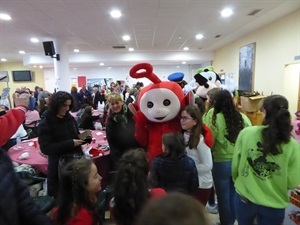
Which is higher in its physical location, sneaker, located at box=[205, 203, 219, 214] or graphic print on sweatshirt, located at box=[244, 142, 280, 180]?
graphic print on sweatshirt, located at box=[244, 142, 280, 180]

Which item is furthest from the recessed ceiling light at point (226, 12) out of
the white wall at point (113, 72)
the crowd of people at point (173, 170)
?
the white wall at point (113, 72)

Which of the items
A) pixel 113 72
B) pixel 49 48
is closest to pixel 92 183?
pixel 49 48

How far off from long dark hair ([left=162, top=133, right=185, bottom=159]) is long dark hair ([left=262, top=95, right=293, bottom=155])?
560 mm

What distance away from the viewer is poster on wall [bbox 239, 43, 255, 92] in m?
7.73

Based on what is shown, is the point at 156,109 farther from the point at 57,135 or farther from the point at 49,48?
the point at 49,48

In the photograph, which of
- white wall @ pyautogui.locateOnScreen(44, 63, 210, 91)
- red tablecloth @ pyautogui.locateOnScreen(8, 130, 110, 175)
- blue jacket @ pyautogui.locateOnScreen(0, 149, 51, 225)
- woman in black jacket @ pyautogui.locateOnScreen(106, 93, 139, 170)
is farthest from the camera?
white wall @ pyautogui.locateOnScreen(44, 63, 210, 91)

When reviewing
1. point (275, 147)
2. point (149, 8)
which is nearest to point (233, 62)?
point (149, 8)

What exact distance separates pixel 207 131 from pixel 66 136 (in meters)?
1.39

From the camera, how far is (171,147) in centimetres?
175

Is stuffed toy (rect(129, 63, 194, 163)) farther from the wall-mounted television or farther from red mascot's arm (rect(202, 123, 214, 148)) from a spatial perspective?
the wall-mounted television

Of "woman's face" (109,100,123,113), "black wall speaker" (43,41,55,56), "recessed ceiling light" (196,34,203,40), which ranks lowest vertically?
"woman's face" (109,100,123,113)

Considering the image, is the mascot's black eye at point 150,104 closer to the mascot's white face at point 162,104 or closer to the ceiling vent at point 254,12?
the mascot's white face at point 162,104

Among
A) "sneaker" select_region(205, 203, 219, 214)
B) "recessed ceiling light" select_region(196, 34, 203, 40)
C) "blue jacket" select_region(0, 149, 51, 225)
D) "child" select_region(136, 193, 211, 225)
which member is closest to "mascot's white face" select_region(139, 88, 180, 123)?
"blue jacket" select_region(0, 149, 51, 225)

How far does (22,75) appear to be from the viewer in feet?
48.4
